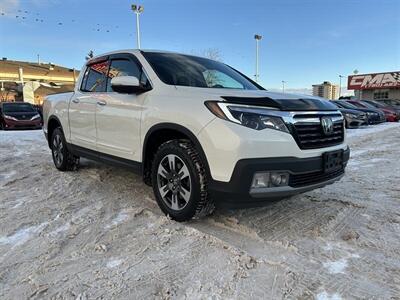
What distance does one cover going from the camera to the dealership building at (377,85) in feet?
145

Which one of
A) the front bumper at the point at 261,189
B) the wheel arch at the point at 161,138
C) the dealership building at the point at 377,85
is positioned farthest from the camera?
the dealership building at the point at 377,85

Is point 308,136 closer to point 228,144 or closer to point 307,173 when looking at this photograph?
point 307,173

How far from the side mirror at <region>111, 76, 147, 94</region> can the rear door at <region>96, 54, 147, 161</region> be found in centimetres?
9

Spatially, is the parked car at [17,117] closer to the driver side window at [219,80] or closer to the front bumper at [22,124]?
the front bumper at [22,124]

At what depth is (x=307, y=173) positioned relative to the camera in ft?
10.5

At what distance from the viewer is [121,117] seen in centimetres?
416

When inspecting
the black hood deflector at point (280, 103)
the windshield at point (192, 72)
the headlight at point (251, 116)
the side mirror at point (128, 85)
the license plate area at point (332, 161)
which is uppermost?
the windshield at point (192, 72)

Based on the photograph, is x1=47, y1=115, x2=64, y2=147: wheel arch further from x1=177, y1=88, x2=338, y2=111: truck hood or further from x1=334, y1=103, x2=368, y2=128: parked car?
x1=334, y1=103, x2=368, y2=128: parked car

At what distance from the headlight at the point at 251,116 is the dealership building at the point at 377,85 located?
153 feet

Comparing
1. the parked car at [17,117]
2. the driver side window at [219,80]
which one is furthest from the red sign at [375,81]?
the driver side window at [219,80]

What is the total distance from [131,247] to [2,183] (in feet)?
9.91

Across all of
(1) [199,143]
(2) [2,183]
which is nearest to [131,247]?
(1) [199,143]

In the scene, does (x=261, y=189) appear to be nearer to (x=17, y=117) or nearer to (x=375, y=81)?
(x=17, y=117)

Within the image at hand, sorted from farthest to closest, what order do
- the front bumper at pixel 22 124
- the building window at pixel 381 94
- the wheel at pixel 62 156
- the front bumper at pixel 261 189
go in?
the building window at pixel 381 94 < the front bumper at pixel 22 124 < the wheel at pixel 62 156 < the front bumper at pixel 261 189
